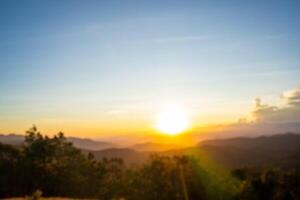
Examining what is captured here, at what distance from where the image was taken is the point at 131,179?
148 feet

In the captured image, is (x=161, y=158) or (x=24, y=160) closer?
(x=161, y=158)

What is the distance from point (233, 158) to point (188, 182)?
124 m

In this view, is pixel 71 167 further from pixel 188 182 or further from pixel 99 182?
pixel 188 182

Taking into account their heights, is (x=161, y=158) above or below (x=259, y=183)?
above

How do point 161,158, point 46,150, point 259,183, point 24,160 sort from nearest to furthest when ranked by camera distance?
1. point 259,183
2. point 161,158
3. point 24,160
4. point 46,150

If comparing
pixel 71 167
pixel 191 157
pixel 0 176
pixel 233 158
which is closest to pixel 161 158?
pixel 191 157

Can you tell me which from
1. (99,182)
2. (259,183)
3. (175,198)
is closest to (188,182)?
(175,198)

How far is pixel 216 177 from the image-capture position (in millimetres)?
41344

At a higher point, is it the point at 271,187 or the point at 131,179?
the point at 131,179

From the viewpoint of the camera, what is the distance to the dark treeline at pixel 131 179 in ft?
127

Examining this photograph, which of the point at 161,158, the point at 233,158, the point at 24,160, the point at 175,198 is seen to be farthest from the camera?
the point at 233,158

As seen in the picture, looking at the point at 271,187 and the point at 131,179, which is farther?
the point at 131,179

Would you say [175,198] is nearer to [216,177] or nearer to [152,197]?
[152,197]

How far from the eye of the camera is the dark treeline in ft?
127
